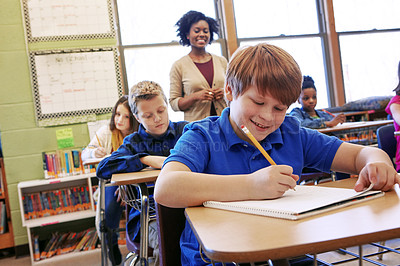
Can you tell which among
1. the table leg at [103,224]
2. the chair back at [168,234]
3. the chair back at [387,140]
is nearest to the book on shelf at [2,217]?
the table leg at [103,224]

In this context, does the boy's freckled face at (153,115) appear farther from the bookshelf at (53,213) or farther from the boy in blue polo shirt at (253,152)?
the bookshelf at (53,213)

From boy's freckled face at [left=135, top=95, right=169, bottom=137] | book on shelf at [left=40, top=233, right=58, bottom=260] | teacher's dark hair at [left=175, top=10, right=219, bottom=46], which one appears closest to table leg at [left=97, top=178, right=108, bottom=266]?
boy's freckled face at [left=135, top=95, right=169, bottom=137]

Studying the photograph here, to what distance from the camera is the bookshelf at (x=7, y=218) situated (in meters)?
3.46

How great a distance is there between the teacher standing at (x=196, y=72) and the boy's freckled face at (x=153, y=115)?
80 cm

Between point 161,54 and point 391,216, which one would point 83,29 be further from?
point 391,216

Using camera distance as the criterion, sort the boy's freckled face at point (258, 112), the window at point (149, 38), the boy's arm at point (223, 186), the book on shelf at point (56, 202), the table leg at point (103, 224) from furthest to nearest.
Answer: the window at point (149, 38)
the book on shelf at point (56, 202)
the table leg at point (103, 224)
the boy's freckled face at point (258, 112)
the boy's arm at point (223, 186)

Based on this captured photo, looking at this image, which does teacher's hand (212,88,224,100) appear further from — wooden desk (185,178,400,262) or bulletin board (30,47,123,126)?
wooden desk (185,178,400,262)

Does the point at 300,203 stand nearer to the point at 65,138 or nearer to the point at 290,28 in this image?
the point at 65,138

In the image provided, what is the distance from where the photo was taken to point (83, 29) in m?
3.71

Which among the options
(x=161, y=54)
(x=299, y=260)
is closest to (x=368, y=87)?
(x=161, y=54)


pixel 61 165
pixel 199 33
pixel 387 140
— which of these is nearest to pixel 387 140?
pixel 387 140

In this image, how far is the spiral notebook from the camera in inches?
23.7

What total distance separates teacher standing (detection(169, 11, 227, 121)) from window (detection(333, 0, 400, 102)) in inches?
94.6

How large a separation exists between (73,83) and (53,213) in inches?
49.1
